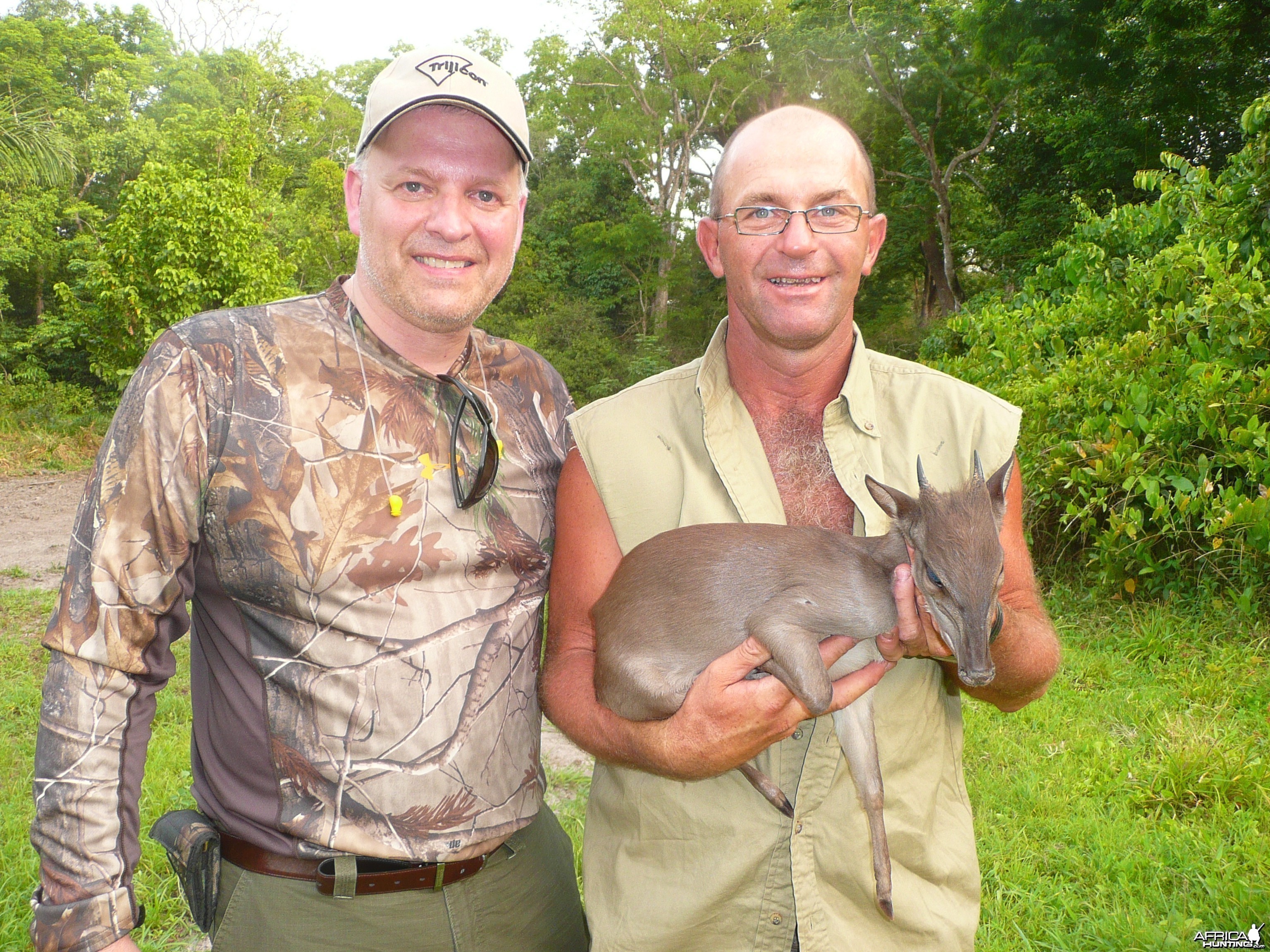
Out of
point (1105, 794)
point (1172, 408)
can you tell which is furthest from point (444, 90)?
point (1172, 408)

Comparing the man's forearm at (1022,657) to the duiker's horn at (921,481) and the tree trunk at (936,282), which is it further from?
the tree trunk at (936,282)

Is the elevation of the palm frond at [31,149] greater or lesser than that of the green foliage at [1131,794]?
greater

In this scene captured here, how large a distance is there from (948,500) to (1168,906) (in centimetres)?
328

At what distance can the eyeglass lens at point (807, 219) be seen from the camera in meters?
3.25

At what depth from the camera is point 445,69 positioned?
304 centimetres

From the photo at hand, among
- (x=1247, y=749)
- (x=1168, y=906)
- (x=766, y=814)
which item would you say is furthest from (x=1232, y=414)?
(x=766, y=814)

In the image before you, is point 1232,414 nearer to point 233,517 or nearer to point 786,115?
point 786,115

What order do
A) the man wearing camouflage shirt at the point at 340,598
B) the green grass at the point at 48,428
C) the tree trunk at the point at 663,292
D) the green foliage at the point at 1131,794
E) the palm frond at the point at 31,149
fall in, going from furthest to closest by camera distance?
the tree trunk at the point at 663,292 < the palm frond at the point at 31,149 < the green grass at the point at 48,428 < the green foliage at the point at 1131,794 < the man wearing camouflage shirt at the point at 340,598

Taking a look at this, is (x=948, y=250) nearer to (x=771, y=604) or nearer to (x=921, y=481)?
(x=771, y=604)

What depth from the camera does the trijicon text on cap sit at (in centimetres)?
302

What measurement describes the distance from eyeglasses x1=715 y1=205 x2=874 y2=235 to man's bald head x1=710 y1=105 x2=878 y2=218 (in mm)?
120

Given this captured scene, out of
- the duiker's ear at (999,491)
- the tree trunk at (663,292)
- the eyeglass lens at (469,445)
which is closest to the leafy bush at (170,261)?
the tree trunk at (663,292)

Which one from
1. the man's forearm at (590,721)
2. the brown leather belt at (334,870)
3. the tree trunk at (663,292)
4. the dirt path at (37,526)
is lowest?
the dirt path at (37,526)

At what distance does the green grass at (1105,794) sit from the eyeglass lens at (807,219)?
3685 millimetres
